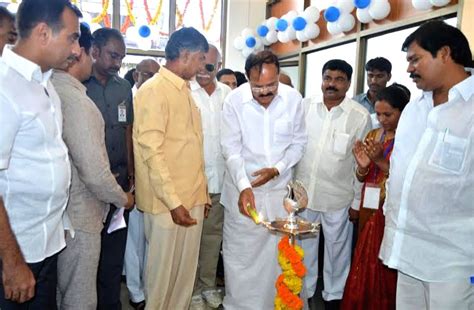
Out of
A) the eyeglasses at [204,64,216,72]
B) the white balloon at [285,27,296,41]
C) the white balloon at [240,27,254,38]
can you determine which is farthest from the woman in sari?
the white balloon at [240,27,254,38]

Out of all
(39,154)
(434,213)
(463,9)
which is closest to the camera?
(39,154)

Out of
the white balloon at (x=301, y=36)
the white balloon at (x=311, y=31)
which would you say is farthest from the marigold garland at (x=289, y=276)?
the white balloon at (x=301, y=36)

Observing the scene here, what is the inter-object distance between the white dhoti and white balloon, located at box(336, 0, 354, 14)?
2.97 m

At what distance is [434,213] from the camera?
1587 mm

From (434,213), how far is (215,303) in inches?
64.2

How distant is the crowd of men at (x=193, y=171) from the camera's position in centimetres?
134

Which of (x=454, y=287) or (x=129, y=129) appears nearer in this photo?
(x=454, y=287)

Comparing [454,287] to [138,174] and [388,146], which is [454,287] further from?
[138,174]

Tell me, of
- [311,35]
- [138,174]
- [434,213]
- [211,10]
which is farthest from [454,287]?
[211,10]

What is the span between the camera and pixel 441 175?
1556mm

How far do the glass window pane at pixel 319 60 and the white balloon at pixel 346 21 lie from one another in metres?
0.28

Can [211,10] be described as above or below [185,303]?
above

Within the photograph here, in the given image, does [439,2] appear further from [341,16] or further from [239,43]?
[239,43]

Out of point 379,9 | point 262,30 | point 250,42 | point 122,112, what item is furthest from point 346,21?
point 122,112
